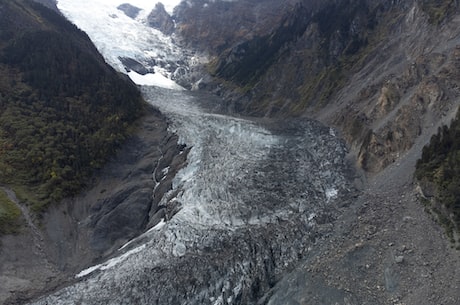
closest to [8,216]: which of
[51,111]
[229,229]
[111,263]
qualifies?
[111,263]

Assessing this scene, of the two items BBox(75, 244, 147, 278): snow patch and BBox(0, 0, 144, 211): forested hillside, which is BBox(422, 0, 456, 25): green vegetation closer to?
BBox(0, 0, 144, 211): forested hillside

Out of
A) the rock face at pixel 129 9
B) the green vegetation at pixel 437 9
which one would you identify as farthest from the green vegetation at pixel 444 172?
the rock face at pixel 129 9

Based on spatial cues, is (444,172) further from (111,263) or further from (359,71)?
(359,71)

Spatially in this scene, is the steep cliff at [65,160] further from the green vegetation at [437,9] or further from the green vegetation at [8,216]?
the green vegetation at [437,9]

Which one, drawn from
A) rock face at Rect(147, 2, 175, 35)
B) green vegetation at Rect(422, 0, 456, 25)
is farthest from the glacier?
rock face at Rect(147, 2, 175, 35)

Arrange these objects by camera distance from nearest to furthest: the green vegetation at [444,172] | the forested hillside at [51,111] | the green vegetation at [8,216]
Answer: the green vegetation at [444,172]
the green vegetation at [8,216]
the forested hillside at [51,111]
